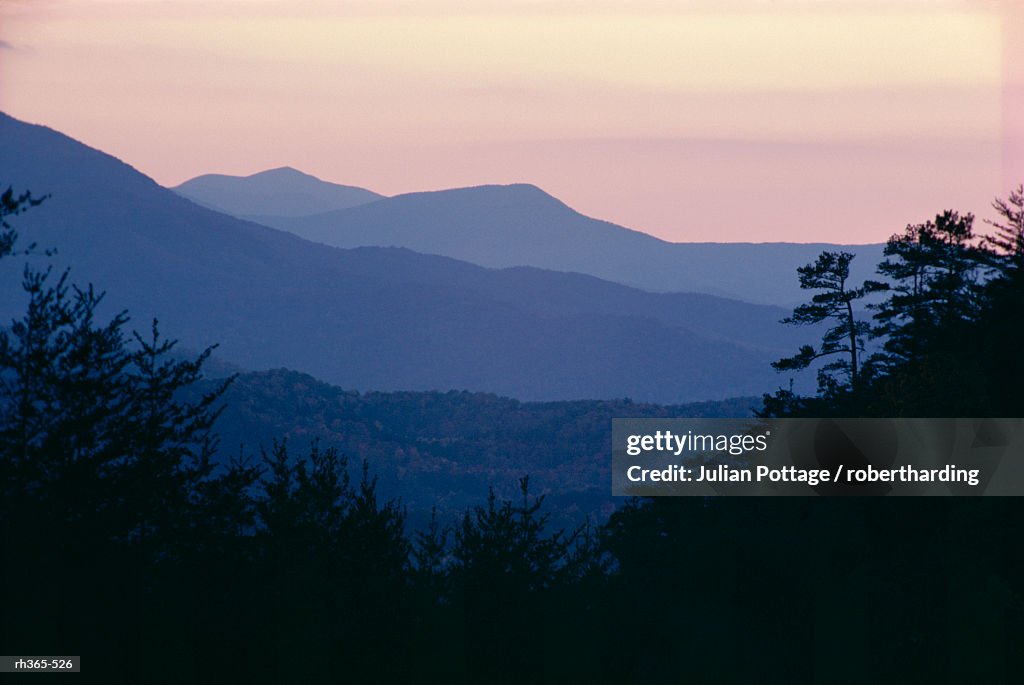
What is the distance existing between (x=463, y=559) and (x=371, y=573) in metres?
3.74

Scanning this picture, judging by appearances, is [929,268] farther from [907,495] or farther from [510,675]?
[510,675]

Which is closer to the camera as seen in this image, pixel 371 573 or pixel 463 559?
pixel 371 573

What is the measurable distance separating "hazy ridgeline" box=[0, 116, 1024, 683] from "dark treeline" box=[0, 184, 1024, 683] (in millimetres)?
85

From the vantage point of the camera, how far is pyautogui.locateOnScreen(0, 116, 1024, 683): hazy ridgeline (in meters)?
22.4

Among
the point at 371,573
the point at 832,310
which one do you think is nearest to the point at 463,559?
the point at 371,573

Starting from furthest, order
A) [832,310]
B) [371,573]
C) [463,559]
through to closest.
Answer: [832,310] → [463,559] → [371,573]

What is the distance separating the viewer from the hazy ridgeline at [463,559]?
22.4 meters

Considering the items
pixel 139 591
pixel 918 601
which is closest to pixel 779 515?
pixel 918 601

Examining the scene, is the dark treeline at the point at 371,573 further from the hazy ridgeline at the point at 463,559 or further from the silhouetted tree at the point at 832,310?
the silhouetted tree at the point at 832,310

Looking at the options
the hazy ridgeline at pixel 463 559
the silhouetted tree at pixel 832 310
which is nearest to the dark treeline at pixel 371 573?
the hazy ridgeline at pixel 463 559

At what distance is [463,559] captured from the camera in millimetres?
39594

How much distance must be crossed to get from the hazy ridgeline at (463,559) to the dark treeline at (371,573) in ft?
0.28

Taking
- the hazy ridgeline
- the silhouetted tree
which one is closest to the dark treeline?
the hazy ridgeline

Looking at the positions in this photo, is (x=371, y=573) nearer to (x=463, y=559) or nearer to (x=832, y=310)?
(x=463, y=559)
